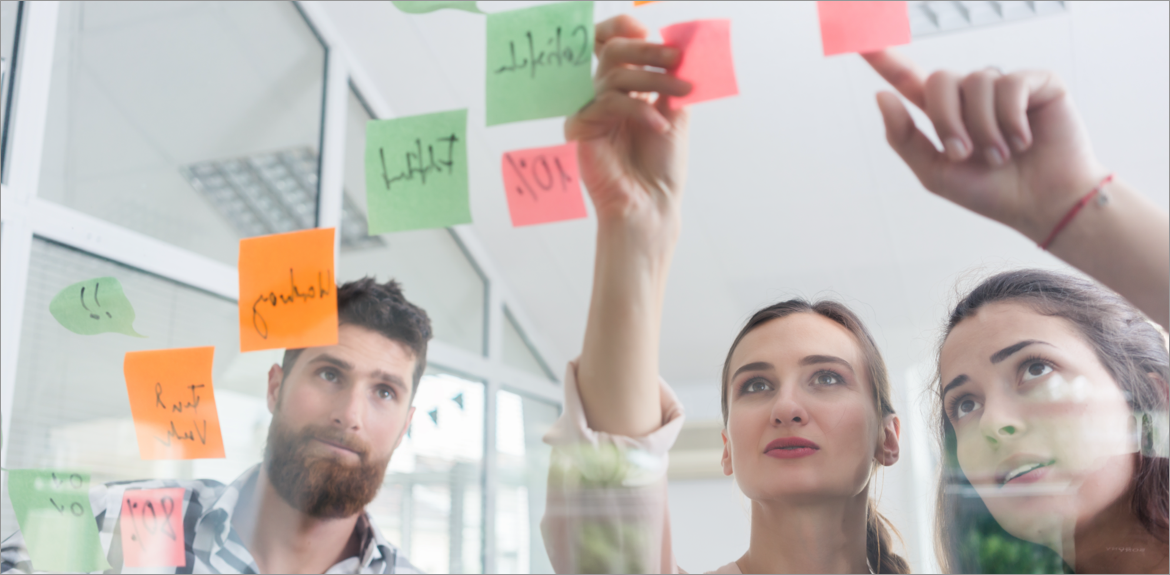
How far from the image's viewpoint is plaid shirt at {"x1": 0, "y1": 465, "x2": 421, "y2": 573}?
0.85m

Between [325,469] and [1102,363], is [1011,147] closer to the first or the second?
[1102,363]

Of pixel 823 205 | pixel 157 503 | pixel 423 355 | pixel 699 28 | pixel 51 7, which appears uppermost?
pixel 51 7

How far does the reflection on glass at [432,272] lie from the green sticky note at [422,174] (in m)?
0.04

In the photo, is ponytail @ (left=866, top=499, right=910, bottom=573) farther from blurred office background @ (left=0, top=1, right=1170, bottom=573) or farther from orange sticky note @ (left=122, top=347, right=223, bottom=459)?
orange sticky note @ (left=122, top=347, right=223, bottom=459)

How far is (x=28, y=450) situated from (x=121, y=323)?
0.65 ft

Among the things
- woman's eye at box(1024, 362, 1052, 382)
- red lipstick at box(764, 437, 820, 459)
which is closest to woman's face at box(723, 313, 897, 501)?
red lipstick at box(764, 437, 820, 459)

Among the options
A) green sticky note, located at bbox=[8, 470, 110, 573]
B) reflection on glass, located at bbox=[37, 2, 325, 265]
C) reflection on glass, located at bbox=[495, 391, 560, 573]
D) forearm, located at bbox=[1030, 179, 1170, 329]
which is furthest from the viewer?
reflection on glass, located at bbox=[37, 2, 325, 265]

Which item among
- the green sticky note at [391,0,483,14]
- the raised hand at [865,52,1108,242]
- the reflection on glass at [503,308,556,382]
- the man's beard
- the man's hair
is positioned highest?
the green sticky note at [391,0,483,14]

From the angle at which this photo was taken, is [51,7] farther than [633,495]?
Yes

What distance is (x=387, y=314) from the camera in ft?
2.91

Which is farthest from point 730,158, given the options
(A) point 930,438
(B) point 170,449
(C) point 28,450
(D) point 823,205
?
(C) point 28,450

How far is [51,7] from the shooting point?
1083mm

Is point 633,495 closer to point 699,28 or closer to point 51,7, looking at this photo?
point 699,28

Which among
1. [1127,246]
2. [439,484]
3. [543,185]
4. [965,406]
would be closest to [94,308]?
[439,484]
